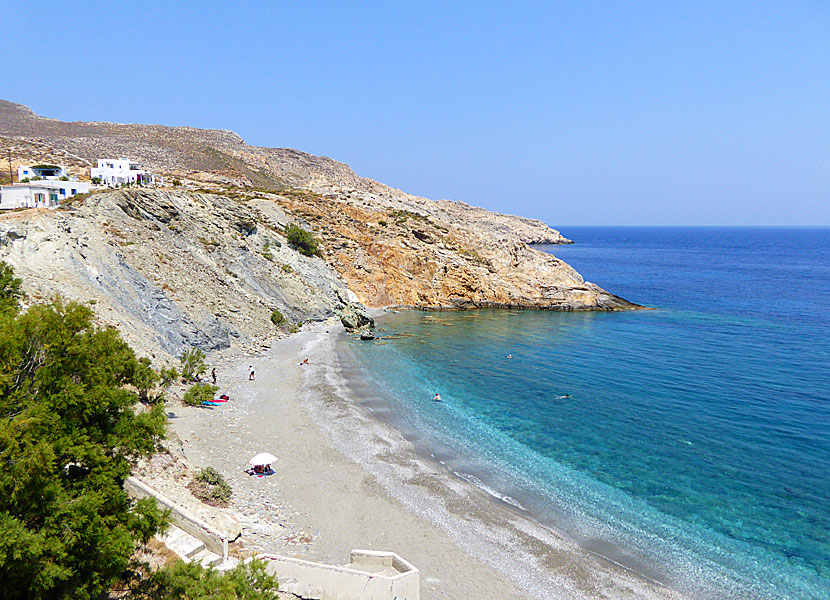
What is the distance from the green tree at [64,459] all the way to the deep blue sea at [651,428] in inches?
670

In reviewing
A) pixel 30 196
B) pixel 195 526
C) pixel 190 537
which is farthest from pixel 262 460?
pixel 30 196

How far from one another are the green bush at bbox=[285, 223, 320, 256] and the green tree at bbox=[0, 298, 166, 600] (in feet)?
190

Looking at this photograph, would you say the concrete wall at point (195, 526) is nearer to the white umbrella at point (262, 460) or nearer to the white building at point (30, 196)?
the white umbrella at point (262, 460)

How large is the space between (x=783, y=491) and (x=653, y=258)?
6212 inches

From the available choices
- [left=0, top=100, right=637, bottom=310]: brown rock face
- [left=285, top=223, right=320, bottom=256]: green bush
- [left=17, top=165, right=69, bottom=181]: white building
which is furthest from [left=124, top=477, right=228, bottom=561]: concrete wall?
[left=0, top=100, right=637, bottom=310]: brown rock face

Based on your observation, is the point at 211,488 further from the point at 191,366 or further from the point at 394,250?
the point at 394,250

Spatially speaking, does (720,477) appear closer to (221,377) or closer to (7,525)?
(7,525)

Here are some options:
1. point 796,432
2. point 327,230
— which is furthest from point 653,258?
point 796,432

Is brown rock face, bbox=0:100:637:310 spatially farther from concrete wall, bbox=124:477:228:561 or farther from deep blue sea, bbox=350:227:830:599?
concrete wall, bbox=124:477:228:561

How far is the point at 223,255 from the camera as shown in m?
55.5

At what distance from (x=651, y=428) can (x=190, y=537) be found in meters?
27.2

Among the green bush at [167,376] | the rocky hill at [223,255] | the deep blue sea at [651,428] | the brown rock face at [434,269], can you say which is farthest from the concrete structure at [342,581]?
the brown rock face at [434,269]

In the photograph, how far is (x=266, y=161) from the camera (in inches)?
5792

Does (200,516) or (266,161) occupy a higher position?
(266,161)
